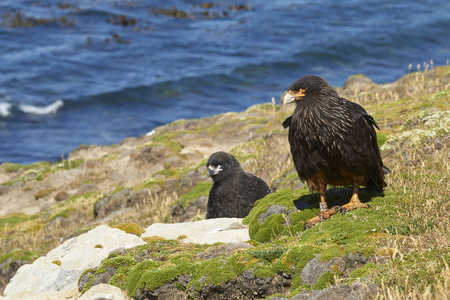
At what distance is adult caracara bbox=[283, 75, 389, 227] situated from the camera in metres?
8.54

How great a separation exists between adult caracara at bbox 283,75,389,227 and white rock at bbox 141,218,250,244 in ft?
5.71

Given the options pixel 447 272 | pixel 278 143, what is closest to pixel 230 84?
pixel 278 143

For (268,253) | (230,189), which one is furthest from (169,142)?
(268,253)

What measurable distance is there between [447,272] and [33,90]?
4705 centimetres

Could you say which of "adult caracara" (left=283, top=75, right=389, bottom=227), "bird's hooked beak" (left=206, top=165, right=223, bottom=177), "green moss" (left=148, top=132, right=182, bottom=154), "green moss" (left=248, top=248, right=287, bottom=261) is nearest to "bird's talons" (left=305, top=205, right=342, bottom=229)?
"adult caracara" (left=283, top=75, right=389, bottom=227)

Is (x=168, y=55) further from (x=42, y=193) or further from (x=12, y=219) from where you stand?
(x=12, y=219)

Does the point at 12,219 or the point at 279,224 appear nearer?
the point at 279,224

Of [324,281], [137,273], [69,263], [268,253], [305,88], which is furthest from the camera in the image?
[69,263]

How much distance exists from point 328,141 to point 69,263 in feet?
17.7

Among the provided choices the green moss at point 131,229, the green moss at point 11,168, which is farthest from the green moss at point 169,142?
the green moss at point 131,229

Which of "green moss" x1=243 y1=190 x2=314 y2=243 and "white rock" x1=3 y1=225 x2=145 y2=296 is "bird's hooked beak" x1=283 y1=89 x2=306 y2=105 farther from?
"white rock" x1=3 y1=225 x2=145 y2=296

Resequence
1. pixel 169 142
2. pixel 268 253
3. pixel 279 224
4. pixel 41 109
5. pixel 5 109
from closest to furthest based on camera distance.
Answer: pixel 268 253 → pixel 279 224 → pixel 169 142 → pixel 5 109 → pixel 41 109

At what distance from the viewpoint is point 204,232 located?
1092 centimetres

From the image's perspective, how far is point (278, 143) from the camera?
1970cm
